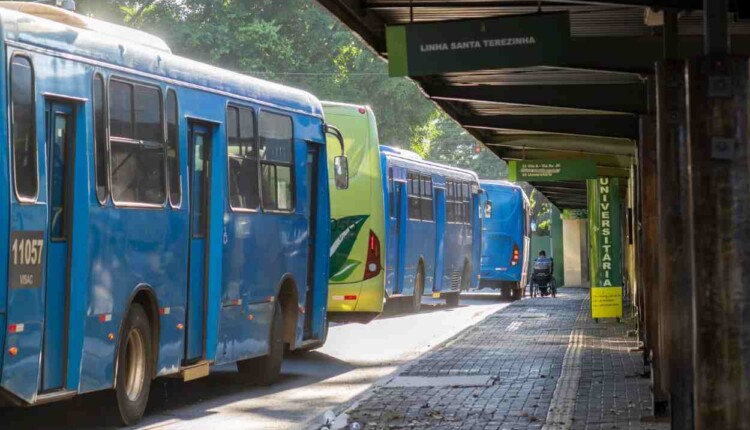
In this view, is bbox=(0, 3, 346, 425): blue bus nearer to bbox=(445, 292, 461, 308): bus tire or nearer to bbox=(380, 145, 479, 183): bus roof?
bbox=(380, 145, 479, 183): bus roof

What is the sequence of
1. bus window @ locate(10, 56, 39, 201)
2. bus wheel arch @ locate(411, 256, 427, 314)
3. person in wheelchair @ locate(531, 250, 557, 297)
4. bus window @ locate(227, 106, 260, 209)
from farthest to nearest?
person in wheelchair @ locate(531, 250, 557, 297) → bus wheel arch @ locate(411, 256, 427, 314) → bus window @ locate(227, 106, 260, 209) → bus window @ locate(10, 56, 39, 201)

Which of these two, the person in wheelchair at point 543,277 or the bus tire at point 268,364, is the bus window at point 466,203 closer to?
the person in wheelchair at point 543,277

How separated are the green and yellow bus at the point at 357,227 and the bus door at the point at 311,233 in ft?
16.0

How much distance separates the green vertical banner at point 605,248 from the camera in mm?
26750

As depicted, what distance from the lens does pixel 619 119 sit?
21141 millimetres

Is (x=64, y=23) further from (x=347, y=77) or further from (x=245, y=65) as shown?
(x=347, y=77)

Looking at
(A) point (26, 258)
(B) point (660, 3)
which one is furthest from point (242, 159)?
(B) point (660, 3)

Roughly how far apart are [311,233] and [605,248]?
389 inches

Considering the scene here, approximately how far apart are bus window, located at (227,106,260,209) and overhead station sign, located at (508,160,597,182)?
39.7ft

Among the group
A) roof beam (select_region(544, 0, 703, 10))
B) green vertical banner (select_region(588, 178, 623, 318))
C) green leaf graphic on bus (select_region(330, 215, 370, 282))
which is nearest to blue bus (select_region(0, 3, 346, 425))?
roof beam (select_region(544, 0, 703, 10))

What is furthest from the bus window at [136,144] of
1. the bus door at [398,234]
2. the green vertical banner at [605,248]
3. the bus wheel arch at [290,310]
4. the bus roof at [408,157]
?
the bus door at [398,234]

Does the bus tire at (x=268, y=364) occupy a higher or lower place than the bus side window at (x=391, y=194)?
lower

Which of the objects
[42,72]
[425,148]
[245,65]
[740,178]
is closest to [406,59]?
[42,72]

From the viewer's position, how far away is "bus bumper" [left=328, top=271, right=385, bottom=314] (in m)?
23.6
